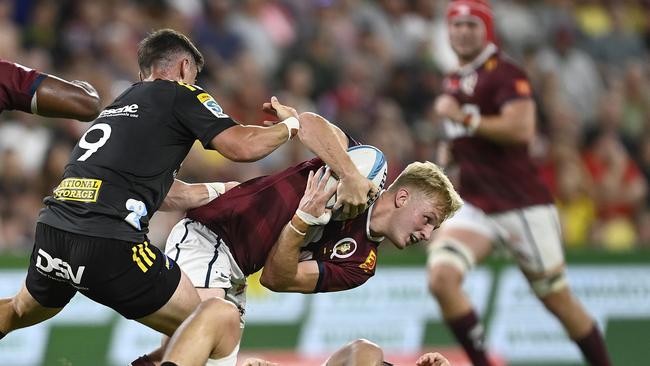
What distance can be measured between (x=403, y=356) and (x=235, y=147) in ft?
15.7

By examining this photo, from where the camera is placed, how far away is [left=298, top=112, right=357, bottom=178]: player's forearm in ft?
17.0

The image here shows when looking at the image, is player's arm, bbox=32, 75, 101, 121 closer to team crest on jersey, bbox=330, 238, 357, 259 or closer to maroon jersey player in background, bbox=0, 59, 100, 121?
maroon jersey player in background, bbox=0, 59, 100, 121

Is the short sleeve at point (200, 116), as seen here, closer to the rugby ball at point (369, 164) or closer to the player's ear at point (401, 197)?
the rugby ball at point (369, 164)

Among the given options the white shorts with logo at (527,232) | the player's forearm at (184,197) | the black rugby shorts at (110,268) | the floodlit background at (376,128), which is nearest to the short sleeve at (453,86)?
the white shorts with logo at (527,232)

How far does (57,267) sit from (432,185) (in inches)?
70.1

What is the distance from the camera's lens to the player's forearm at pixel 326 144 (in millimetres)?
5184

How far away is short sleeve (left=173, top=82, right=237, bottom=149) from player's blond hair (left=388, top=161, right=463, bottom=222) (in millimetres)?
920

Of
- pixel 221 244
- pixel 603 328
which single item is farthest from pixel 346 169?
pixel 603 328

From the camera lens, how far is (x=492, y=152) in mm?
8250

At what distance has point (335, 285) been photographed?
5.52 meters

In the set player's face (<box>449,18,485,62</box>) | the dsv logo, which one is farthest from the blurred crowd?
the dsv logo

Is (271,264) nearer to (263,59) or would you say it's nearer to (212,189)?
(212,189)

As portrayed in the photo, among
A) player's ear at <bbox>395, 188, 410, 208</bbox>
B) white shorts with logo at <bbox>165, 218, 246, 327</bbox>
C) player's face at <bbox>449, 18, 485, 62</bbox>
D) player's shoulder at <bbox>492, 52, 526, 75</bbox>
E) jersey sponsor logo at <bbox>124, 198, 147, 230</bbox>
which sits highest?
jersey sponsor logo at <bbox>124, 198, 147, 230</bbox>

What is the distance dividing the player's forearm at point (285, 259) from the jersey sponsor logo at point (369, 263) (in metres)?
0.36
